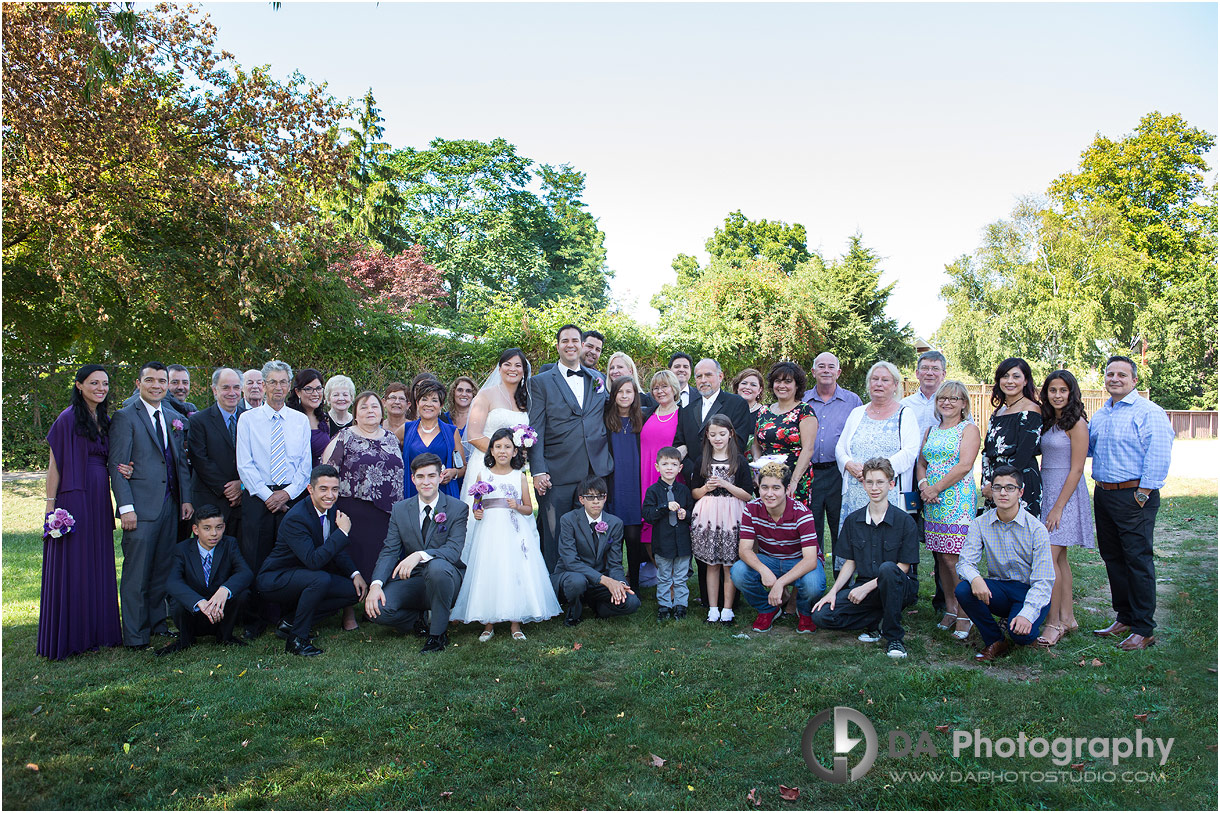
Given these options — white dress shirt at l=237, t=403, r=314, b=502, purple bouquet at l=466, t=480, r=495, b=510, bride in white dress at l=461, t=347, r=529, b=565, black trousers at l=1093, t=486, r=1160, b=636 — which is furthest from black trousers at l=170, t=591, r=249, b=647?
black trousers at l=1093, t=486, r=1160, b=636

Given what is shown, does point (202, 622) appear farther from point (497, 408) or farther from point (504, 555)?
point (497, 408)

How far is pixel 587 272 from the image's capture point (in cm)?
3812

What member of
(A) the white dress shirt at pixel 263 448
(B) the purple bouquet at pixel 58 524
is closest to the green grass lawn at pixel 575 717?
(B) the purple bouquet at pixel 58 524

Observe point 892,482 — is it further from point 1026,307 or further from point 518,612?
point 1026,307

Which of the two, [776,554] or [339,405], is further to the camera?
[339,405]

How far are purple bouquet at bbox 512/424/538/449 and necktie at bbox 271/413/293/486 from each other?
161 centimetres

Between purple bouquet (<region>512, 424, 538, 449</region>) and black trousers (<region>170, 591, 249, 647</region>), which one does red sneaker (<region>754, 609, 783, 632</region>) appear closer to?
purple bouquet (<region>512, 424, 538, 449</region>)

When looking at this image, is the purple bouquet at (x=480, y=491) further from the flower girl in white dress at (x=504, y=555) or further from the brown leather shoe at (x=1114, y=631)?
the brown leather shoe at (x=1114, y=631)

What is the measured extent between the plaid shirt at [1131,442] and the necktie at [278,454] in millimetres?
5487

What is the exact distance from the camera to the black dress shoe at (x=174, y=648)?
4660 millimetres

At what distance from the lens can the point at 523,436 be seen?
5449 millimetres

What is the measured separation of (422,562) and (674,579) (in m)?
1.85

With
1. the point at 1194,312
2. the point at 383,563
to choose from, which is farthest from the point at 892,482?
the point at 1194,312

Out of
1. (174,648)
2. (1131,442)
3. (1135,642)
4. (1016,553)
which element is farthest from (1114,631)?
(174,648)
